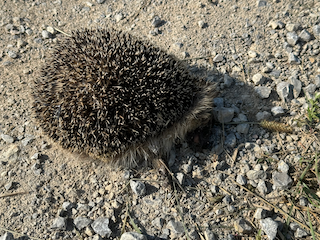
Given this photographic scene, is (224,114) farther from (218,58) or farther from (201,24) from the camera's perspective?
(201,24)

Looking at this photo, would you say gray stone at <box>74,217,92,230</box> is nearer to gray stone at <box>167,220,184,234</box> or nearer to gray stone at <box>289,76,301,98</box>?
gray stone at <box>167,220,184,234</box>

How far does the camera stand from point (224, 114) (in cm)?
434

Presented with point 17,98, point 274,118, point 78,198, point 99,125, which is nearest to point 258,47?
point 274,118

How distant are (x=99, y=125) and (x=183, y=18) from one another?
10.6 ft

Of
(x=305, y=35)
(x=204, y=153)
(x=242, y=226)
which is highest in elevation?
(x=305, y=35)

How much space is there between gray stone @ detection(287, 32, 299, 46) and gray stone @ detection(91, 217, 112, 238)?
4.08m

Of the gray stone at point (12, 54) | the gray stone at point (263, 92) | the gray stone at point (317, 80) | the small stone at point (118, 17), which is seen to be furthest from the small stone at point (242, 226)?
the gray stone at point (12, 54)

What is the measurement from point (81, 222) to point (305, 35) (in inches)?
179

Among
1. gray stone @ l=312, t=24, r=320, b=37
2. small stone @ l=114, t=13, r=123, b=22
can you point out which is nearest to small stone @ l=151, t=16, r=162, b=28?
small stone @ l=114, t=13, r=123, b=22

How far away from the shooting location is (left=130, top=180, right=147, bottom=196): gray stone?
3.90m

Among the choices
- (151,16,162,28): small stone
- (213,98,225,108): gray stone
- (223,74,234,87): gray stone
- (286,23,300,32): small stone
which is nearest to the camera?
(213,98,225,108): gray stone

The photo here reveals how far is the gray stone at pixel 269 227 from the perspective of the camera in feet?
10.9

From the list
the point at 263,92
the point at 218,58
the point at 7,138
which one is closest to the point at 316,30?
the point at 263,92

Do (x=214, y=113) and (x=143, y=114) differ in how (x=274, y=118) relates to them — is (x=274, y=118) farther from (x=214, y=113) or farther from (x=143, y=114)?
(x=143, y=114)
